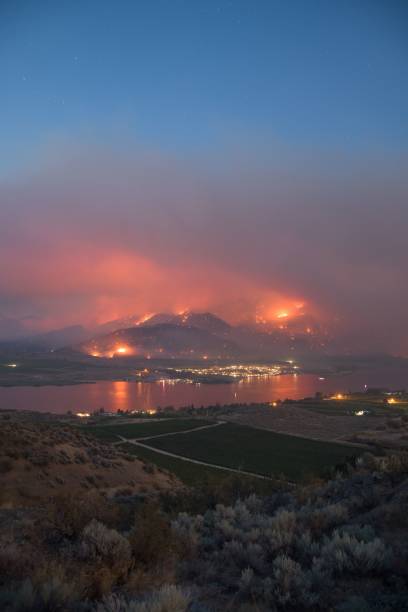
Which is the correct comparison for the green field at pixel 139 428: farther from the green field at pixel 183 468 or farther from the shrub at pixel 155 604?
the shrub at pixel 155 604

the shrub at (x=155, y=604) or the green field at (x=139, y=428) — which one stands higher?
the shrub at (x=155, y=604)

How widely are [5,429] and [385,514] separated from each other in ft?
74.1

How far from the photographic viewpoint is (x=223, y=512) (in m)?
9.80

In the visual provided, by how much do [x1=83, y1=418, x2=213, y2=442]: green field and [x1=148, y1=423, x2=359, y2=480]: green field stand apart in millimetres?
4446

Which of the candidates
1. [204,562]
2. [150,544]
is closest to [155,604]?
[150,544]

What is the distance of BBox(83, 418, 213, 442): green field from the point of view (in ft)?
174

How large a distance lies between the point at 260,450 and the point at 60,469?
28.2 m

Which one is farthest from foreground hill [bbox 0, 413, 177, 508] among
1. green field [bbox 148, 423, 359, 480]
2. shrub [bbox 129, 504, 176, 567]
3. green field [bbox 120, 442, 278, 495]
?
green field [bbox 148, 423, 359, 480]

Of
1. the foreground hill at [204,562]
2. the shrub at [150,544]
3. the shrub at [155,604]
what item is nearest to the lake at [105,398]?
the foreground hill at [204,562]

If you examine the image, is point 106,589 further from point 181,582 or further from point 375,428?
point 375,428

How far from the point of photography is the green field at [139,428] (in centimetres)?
5304

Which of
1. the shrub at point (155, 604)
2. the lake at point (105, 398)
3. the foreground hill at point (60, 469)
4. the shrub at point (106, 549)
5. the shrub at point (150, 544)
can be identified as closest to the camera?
the shrub at point (155, 604)

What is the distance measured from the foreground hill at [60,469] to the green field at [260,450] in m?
12.2

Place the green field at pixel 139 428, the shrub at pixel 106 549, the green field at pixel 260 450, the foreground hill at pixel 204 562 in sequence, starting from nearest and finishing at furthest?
the foreground hill at pixel 204 562 < the shrub at pixel 106 549 < the green field at pixel 260 450 < the green field at pixel 139 428
